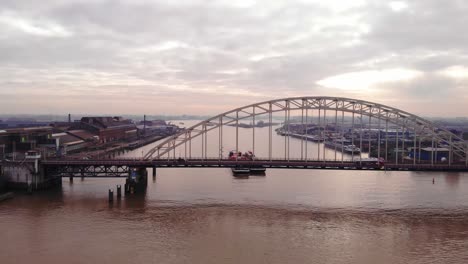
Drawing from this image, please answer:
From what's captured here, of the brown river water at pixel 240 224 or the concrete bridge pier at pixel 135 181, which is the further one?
the concrete bridge pier at pixel 135 181

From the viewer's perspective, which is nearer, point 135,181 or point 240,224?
point 240,224

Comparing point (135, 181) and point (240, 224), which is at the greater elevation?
point (135, 181)

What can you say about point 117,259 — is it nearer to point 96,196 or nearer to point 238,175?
point 96,196

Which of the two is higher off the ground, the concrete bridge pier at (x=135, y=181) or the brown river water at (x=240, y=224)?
the concrete bridge pier at (x=135, y=181)

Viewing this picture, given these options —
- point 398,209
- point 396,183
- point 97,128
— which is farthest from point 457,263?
point 97,128

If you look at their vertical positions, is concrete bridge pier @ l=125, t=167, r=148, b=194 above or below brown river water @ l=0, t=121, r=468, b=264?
above
